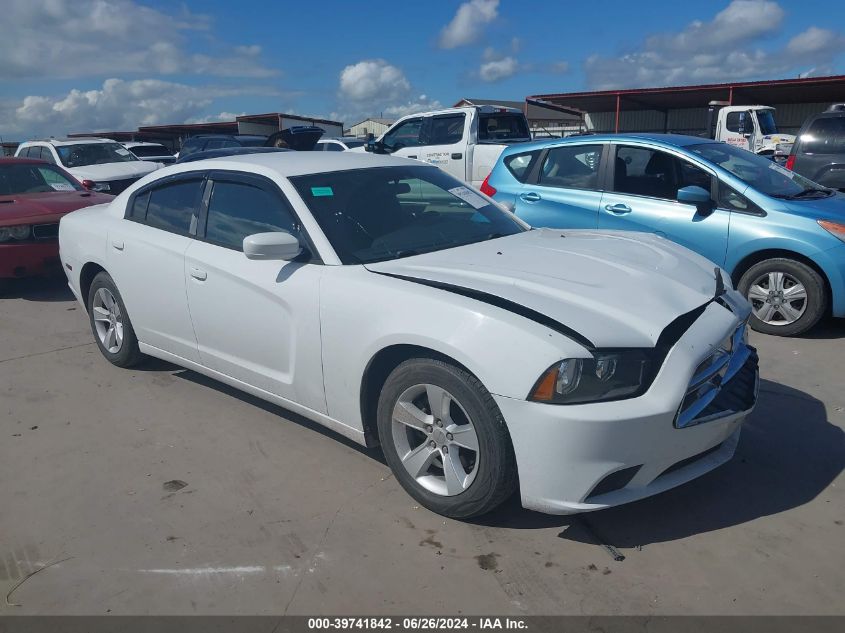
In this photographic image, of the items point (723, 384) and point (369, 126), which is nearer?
point (723, 384)

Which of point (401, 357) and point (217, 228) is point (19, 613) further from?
point (217, 228)

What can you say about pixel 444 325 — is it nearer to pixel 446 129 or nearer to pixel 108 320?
pixel 108 320

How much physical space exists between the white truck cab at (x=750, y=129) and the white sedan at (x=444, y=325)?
57.1 ft

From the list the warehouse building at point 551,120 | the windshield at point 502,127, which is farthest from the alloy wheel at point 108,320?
the warehouse building at point 551,120

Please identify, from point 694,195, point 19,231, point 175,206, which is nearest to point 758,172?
point 694,195

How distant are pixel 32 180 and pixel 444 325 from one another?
7.47 meters

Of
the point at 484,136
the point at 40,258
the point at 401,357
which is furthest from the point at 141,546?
the point at 484,136

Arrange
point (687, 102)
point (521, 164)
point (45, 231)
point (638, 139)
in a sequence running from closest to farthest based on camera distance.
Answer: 1. point (638, 139)
2. point (521, 164)
3. point (45, 231)
4. point (687, 102)

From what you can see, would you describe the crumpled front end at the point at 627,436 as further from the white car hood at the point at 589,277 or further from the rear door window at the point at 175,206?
the rear door window at the point at 175,206

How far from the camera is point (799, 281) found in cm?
539

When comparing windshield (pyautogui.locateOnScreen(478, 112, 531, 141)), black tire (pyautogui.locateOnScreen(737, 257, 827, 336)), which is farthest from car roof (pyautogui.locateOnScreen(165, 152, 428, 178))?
windshield (pyautogui.locateOnScreen(478, 112, 531, 141))

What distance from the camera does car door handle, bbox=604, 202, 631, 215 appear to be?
6105mm

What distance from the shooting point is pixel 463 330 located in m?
2.84

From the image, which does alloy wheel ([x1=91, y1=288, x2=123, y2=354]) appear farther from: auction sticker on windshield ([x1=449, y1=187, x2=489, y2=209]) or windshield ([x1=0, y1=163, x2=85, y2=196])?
windshield ([x1=0, y1=163, x2=85, y2=196])
